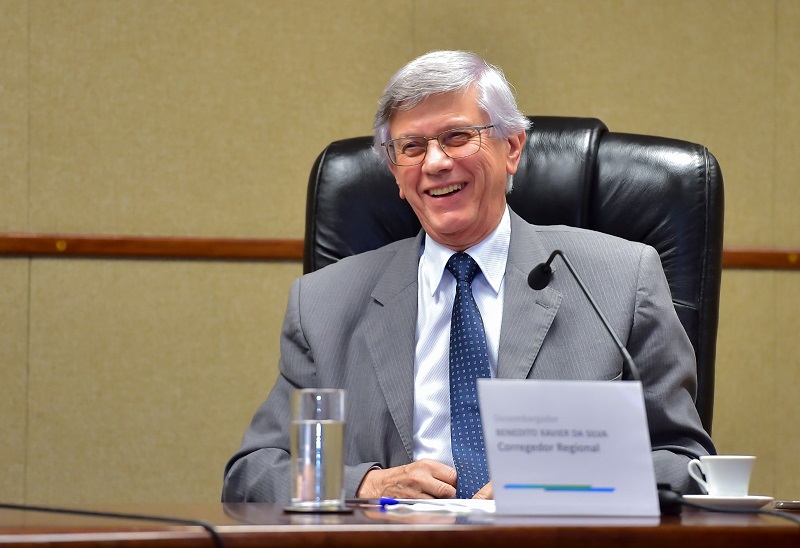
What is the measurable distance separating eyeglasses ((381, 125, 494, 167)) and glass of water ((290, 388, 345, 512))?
974 millimetres

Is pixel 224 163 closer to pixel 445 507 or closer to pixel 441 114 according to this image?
pixel 441 114

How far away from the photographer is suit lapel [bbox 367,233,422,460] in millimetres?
1982

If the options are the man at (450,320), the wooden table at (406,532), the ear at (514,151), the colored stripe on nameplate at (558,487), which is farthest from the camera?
the ear at (514,151)

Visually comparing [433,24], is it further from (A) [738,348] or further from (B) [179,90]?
(A) [738,348]

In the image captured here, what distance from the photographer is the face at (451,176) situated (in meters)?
2.14

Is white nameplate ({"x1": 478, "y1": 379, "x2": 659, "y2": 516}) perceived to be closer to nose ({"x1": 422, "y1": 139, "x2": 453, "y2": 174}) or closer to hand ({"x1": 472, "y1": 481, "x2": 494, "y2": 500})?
hand ({"x1": 472, "y1": 481, "x2": 494, "y2": 500})

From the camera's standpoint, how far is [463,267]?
2.10 m

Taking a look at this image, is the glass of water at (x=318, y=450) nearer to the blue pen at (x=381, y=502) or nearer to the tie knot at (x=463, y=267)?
the blue pen at (x=381, y=502)

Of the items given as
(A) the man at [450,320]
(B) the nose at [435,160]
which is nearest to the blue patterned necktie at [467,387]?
(A) the man at [450,320]

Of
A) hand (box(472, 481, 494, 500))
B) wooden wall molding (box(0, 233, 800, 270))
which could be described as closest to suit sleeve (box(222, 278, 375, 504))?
hand (box(472, 481, 494, 500))

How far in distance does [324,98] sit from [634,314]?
60.3 inches

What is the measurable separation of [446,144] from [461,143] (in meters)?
0.03

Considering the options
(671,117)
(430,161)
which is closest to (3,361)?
(430,161)

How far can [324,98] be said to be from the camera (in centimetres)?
320
